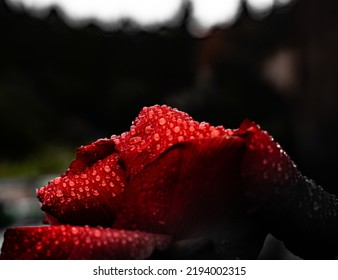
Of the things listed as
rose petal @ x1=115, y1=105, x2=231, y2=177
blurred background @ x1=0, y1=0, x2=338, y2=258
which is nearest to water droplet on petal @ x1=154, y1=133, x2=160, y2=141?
rose petal @ x1=115, y1=105, x2=231, y2=177

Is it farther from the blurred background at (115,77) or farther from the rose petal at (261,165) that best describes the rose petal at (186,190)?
the blurred background at (115,77)

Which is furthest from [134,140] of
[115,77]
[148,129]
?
[115,77]

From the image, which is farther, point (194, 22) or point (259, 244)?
point (194, 22)

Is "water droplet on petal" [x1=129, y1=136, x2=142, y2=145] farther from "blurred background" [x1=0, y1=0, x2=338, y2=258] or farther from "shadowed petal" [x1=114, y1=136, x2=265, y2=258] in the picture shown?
"blurred background" [x1=0, y1=0, x2=338, y2=258]

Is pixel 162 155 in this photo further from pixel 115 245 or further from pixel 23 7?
pixel 23 7

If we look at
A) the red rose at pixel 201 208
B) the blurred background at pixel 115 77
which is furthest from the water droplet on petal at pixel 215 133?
the blurred background at pixel 115 77

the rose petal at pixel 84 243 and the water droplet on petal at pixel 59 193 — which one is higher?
the water droplet on petal at pixel 59 193
